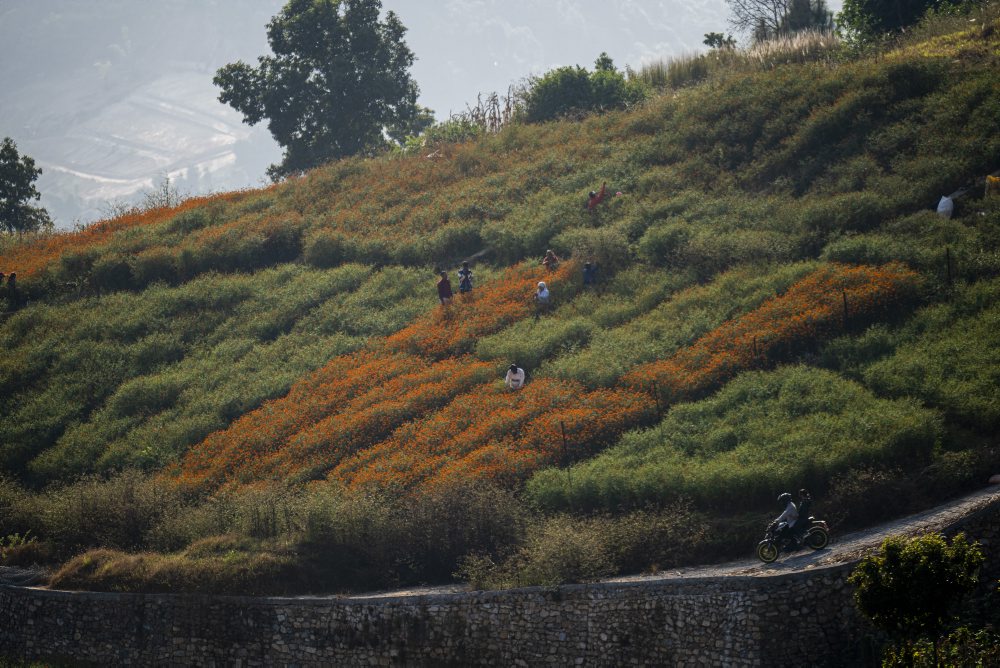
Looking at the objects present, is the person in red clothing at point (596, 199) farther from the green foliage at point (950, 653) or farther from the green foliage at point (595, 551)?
the green foliage at point (950, 653)

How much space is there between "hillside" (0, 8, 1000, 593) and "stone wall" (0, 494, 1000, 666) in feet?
2.35

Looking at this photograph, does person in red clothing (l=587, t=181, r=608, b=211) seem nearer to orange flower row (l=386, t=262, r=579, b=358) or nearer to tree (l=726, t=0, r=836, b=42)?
orange flower row (l=386, t=262, r=579, b=358)

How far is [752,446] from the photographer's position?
23.8m

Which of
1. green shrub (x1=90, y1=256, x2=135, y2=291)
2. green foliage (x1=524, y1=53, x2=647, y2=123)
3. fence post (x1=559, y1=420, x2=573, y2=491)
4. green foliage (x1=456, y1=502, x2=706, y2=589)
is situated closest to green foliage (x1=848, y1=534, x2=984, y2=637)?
green foliage (x1=456, y1=502, x2=706, y2=589)

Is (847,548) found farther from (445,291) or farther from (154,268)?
(154,268)

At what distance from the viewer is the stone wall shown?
62.5 ft

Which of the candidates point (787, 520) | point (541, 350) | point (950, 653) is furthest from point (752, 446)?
point (541, 350)

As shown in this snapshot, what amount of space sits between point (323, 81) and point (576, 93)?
18.4 metres

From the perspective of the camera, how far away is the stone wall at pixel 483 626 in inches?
750

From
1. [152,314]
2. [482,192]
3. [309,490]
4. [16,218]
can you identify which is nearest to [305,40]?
[16,218]

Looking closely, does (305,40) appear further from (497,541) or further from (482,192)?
(497,541)

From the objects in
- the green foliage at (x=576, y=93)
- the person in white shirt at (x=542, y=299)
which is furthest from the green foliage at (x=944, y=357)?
the green foliage at (x=576, y=93)

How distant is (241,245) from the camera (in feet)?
153

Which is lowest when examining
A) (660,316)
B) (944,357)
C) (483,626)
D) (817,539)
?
(483,626)
